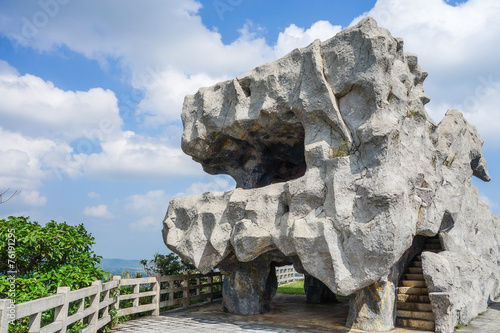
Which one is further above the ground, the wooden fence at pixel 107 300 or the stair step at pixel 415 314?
the wooden fence at pixel 107 300

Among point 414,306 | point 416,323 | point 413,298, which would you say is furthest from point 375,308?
point 413,298

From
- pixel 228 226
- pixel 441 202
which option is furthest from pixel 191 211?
pixel 441 202

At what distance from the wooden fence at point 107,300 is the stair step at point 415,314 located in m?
6.76

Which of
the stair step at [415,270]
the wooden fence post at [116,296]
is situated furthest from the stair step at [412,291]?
the wooden fence post at [116,296]

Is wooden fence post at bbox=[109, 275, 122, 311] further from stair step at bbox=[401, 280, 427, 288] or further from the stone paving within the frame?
stair step at bbox=[401, 280, 427, 288]

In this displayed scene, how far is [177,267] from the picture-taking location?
14375mm

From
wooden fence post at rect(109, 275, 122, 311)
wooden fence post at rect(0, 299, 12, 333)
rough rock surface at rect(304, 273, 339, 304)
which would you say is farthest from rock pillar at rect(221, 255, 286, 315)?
wooden fence post at rect(0, 299, 12, 333)

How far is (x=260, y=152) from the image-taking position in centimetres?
1341

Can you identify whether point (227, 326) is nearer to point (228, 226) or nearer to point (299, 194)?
point (228, 226)

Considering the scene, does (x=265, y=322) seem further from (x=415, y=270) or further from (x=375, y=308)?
(x=415, y=270)

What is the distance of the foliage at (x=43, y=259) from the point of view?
702 centimetres

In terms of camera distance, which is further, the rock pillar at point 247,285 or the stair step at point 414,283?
the rock pillar at point 247,285

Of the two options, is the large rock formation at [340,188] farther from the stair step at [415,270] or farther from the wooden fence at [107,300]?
the wooden fence at [107,300]

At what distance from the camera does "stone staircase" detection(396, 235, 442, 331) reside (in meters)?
9.91
